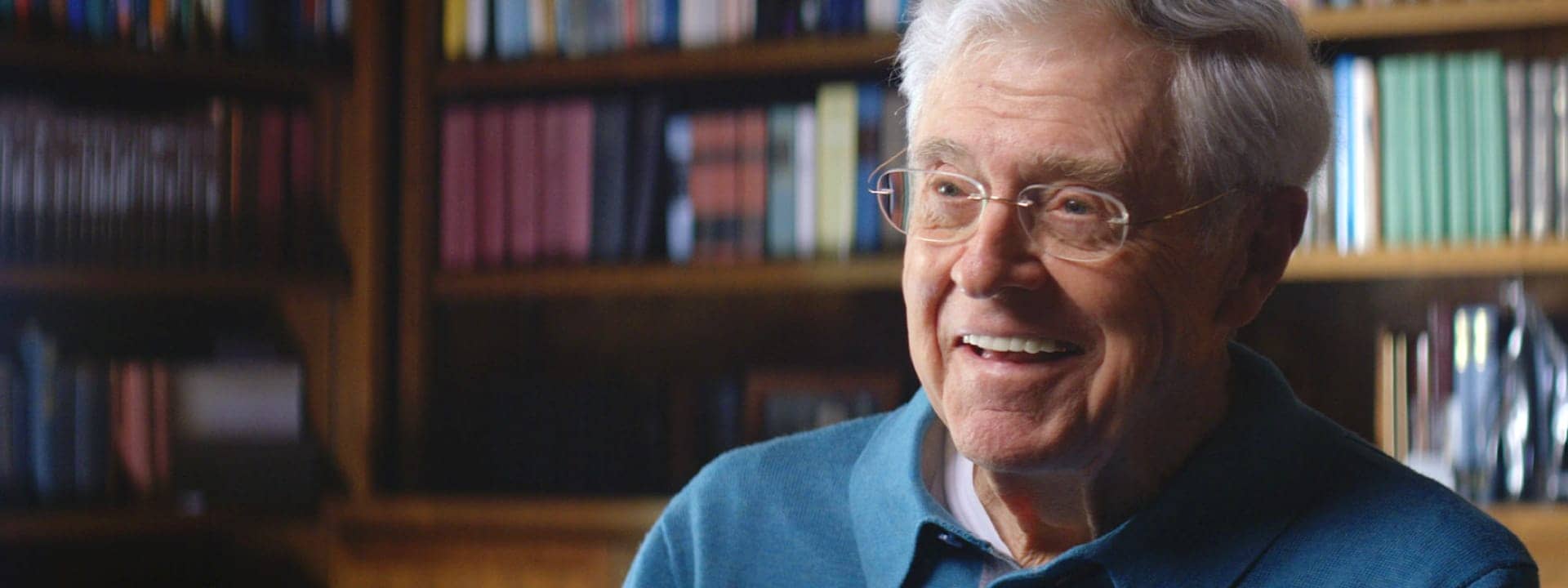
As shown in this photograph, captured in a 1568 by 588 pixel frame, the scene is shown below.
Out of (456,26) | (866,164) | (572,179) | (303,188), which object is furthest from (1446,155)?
(303,188)

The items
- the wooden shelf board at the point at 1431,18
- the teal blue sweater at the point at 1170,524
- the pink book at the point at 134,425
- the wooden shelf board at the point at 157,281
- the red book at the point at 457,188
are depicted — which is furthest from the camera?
the red book at the point at 457,188

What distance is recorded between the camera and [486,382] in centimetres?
244

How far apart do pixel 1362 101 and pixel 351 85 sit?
1.52m

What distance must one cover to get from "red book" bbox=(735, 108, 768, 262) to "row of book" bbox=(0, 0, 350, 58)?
0.68 metres

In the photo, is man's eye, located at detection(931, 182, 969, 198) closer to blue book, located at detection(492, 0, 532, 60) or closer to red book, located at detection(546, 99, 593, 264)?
red book, located at detection(546, 99, 593, 264)

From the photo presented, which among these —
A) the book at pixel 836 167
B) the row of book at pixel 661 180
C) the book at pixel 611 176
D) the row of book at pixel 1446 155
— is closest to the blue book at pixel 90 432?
the row of book at pixel 661 180

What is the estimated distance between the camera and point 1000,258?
42.4 inches

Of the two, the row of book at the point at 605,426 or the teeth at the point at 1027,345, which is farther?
the row of book at the point at 605,426

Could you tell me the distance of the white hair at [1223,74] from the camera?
108 centimetres

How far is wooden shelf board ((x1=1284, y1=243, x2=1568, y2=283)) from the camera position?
1979 mm

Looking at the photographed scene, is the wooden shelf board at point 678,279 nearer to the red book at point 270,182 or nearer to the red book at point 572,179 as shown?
the red book at point 572,179

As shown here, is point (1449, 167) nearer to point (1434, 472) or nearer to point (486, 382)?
point (1434, 472)

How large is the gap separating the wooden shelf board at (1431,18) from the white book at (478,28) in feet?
4.03

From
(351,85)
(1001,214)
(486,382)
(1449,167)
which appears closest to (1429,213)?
(1449,167)
